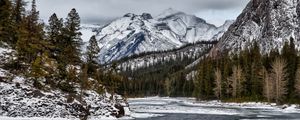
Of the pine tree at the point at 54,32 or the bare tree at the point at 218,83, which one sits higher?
the pine tree at the point at 54,32

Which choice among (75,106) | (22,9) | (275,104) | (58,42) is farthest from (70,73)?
(275,104)

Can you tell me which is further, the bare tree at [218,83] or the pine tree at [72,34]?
the bare tree at [218,83]

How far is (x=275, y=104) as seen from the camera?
104562mm

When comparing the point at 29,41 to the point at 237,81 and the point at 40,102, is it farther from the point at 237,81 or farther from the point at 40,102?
the point at 237,81

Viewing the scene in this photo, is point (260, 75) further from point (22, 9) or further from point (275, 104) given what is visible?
point (22, 9)

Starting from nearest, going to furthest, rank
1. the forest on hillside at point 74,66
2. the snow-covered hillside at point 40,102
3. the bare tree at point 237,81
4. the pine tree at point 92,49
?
the snow-covered hillside at point 40,102 < the forest on hillside at point 74,66 < the pine tree at point 92,49 < the bare tree at point 237,81

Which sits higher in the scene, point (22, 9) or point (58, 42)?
point (22, 9)

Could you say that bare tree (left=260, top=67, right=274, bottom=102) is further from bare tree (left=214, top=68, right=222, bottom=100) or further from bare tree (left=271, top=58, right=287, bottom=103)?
bare tree (left=214, top=68, right=222, bottom=100)

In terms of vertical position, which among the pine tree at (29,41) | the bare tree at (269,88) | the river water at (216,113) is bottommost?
the river water at (216,113)

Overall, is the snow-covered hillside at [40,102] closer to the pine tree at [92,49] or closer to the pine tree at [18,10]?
the pine tree at [92,49]

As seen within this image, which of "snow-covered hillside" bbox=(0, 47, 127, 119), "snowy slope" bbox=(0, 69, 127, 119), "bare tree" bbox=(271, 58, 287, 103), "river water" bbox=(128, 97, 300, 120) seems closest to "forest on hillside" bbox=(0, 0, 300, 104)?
"bare tree" bbox=(271, 58, 287, 103)

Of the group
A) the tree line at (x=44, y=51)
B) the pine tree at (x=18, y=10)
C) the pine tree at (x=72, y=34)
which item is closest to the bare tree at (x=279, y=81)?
the tree line at (x=44, y=51)

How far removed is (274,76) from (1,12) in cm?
6838

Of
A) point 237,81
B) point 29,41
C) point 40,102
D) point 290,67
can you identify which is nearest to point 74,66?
point 29,41
